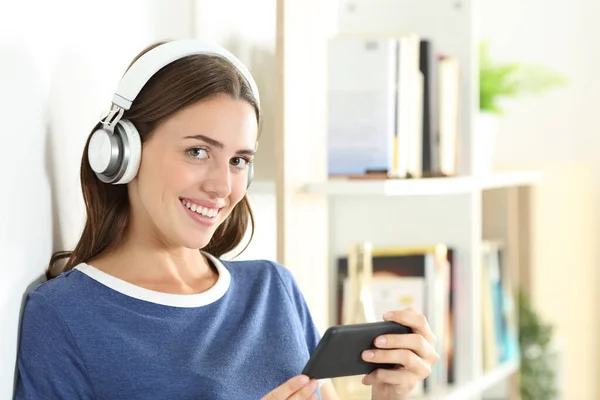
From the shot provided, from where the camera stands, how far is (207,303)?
3.89ft

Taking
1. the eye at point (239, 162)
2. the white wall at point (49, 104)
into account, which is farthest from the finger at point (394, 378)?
the white wall at point (49, 104)

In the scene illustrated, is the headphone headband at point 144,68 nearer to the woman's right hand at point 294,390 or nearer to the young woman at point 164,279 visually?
the young woman at point 164,279

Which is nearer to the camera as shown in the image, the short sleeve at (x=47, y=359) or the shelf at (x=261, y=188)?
the short sleeve at (x=47, y=359)

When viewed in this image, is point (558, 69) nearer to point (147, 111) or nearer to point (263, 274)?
point (263, 274)

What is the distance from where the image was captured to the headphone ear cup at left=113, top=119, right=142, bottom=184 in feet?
3.54

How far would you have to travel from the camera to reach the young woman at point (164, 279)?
3.43ft

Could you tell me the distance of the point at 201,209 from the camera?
1.14m

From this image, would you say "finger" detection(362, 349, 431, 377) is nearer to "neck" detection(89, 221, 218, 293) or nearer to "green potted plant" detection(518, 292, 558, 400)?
"neck" detection(89, 221, 218, 293)

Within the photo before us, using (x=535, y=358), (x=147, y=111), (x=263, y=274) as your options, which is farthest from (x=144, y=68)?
(x=535, y=358)

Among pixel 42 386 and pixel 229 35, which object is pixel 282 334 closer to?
pixel 42 386

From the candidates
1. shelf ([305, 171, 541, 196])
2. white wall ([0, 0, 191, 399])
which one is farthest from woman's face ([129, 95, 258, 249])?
shelf ([305, 171, 541, 196])

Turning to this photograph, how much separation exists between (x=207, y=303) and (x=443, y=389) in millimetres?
1045

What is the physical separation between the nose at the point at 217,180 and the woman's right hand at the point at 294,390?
262 millimetres

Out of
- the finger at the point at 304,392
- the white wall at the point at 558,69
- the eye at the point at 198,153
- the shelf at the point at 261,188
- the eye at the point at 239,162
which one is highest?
the white wall at the point at 558,69
